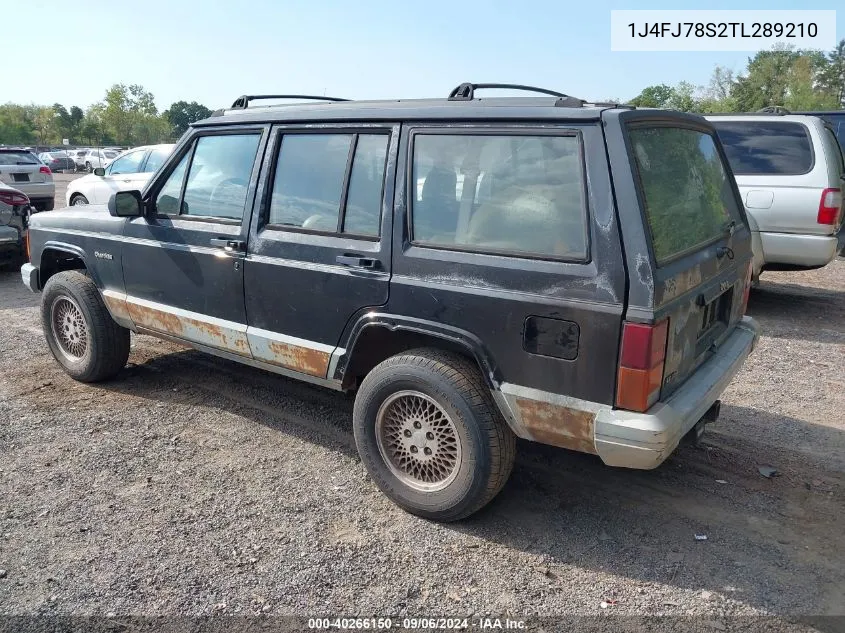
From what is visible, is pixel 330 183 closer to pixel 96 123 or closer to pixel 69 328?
pixel 69 328

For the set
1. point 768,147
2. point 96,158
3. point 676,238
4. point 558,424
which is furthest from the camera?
point 96,158

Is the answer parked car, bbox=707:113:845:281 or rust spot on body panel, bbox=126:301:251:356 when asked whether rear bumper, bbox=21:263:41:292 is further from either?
parked car, bbox=707:113:845:281

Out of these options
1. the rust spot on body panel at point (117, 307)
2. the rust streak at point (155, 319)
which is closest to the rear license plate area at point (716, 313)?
the rust streak at point (155, 319)

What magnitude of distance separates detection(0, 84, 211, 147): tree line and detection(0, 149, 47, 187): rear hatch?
60786mm

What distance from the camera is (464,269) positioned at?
3119 mm

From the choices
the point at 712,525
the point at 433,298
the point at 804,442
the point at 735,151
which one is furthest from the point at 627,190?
the point at 735,151

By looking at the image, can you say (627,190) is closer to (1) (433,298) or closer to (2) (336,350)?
(1) (433,298)

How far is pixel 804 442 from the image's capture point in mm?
4250

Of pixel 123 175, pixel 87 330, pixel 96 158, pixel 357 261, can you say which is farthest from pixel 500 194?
pixel 96 158

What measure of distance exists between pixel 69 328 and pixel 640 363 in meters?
4.41

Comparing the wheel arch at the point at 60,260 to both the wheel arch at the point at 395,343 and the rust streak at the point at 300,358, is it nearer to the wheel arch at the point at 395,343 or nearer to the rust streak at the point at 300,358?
the rust streak at the point at 300,358

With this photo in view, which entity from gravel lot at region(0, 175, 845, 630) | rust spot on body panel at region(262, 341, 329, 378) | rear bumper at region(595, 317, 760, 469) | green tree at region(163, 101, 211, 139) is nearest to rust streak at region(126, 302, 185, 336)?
gravel lot at region(0, 175, 845, 630)

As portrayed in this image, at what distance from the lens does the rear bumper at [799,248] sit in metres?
7.09

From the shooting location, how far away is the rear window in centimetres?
1446
